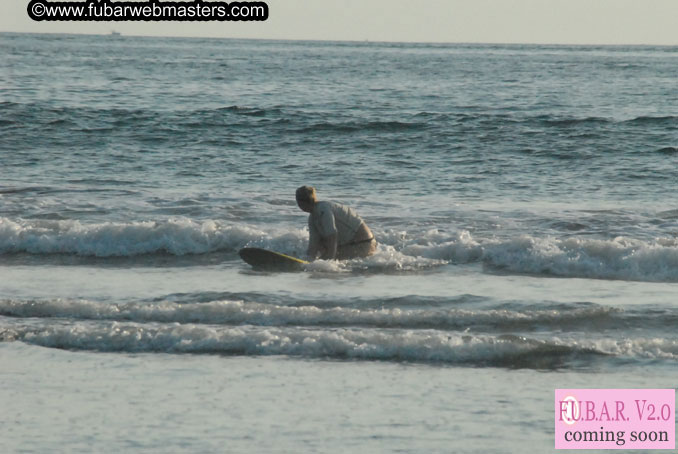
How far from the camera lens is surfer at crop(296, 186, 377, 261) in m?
12.1

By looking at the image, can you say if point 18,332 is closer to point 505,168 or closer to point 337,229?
point 337,229

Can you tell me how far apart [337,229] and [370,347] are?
416 centimetres

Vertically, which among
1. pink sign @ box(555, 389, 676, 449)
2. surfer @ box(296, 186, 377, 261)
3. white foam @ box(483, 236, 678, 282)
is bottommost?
pink sign @ box(555, 389, 676, 449)

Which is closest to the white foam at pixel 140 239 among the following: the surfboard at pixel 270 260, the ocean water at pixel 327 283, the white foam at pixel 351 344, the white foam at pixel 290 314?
the ocean water at pixel 327 283

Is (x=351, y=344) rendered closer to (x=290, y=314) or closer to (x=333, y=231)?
(x=290, y=314)

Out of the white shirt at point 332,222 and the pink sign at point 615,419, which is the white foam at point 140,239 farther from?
the pink sign at point 615,419

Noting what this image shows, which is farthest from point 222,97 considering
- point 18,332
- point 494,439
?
point 494,439

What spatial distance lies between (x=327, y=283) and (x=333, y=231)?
0.89 metres

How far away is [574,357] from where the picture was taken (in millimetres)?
8422

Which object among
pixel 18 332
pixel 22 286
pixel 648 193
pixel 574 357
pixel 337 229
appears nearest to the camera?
pixel 574 357

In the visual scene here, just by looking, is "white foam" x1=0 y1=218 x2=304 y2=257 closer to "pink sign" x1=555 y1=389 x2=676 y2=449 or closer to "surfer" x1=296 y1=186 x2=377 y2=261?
"surfer" x1=296 y1=186 x2=377 y2=261

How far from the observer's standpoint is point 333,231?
40.1ft

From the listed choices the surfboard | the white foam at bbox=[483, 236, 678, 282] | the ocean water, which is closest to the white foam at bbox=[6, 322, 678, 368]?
the ocean water

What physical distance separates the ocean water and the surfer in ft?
0.97
